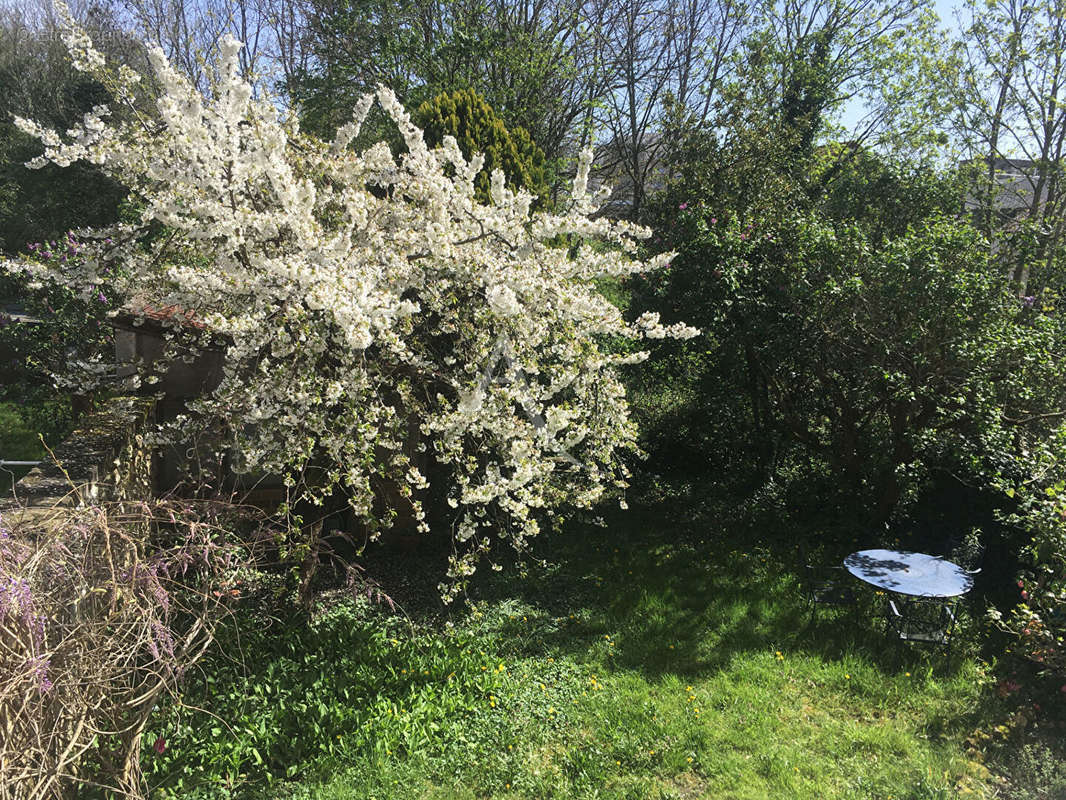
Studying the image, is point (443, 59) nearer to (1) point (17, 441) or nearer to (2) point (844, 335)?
(2) point (844, 335)

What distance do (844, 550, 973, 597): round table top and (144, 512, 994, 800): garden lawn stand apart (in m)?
0.39

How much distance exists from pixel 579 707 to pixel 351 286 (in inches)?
110

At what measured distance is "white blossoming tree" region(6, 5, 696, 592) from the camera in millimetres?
3586

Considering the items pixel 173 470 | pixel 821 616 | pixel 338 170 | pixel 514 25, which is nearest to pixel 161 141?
pixel 338 170

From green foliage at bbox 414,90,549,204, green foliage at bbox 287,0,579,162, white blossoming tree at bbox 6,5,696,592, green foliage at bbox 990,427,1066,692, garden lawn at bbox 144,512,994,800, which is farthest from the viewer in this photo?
green foliage at bbox 287,0,579,162

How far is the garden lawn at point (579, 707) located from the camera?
3.41 m

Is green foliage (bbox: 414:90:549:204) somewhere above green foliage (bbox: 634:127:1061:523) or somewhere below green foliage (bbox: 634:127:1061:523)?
above

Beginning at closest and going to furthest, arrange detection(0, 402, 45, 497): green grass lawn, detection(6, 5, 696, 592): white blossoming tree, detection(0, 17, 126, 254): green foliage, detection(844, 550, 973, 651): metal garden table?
detection(6, 5, 696, 592): white blossoming tree < detection(844, 550, 973, 651): metal garden table < detection(0, 402, 45, 497): green grass lawn < detection(0, 17, 126, 254): green foliage

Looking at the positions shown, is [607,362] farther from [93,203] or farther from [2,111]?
[2,111]

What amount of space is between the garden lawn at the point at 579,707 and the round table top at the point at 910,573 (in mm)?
393

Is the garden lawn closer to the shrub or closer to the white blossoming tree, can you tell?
the shrub

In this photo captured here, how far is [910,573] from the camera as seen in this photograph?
194 inches

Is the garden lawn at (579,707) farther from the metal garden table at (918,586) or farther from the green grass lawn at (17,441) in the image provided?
the green grass lawn at (17,441)

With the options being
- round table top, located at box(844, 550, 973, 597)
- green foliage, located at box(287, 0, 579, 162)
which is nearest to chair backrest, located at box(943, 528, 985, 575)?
round table top, located at box(844, 550, 973, 597)
